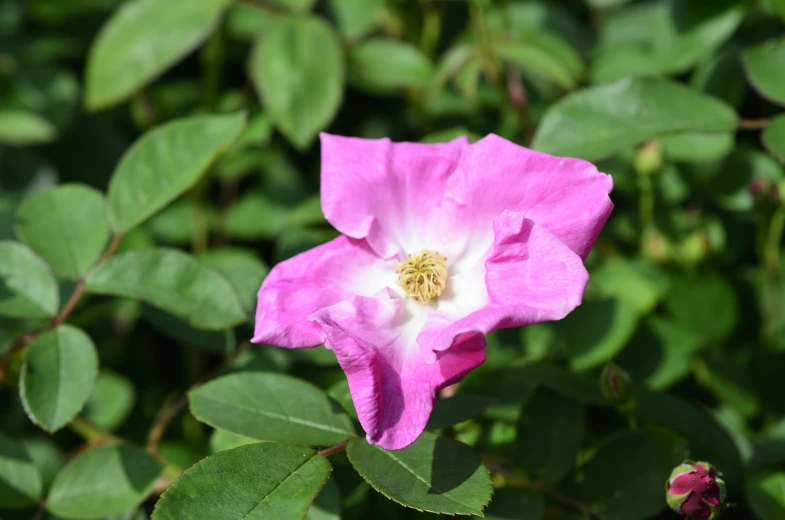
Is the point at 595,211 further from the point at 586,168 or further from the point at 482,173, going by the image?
the point at 482,173

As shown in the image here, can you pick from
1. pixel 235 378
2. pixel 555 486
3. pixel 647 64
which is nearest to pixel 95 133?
pixel 235 378

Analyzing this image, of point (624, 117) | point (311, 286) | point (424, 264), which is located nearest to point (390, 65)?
point (624, 117)

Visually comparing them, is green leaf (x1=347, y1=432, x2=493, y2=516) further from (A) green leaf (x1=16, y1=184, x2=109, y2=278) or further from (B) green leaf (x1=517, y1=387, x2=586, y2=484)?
(A) green leaf (x1=16, y1=184, x2=109, y2=278)

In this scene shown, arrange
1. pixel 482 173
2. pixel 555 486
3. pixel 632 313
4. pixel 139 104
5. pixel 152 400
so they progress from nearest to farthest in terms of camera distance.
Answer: pixel 482 173 < pixel 555 486 < pixel 632 313 < pixel 152 400 < pixel 139 104

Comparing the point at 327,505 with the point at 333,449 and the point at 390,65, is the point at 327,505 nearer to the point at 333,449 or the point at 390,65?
the point at 333,449

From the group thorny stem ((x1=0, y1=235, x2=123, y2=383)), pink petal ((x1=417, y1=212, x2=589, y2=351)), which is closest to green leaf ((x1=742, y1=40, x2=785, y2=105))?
pink petal ((x1=417, y1=212, x2=589, y2=351))

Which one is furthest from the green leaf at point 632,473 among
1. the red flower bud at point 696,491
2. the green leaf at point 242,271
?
the green leaf at point 242,271
